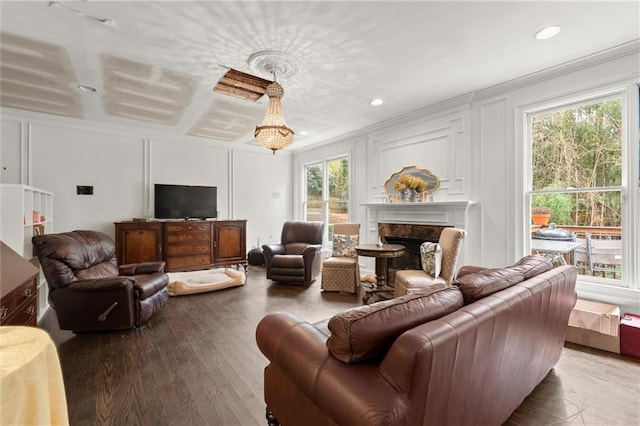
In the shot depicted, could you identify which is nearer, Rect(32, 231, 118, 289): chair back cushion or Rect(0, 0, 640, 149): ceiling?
Rect(0, 0, 640, 149): ceiling

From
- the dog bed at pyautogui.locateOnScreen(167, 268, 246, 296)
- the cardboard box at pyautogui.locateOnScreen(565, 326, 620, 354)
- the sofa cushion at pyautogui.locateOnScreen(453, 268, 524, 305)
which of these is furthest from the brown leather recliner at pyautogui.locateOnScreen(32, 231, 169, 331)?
the cardboard box at pyautogui.locateOnScreen(565, 326, 620, 354)

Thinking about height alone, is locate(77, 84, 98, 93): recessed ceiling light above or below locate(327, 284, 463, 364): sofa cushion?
above

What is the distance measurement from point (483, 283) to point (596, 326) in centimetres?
203

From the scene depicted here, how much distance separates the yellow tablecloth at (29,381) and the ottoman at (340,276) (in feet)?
12.1

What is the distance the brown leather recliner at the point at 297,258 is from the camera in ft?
15.8

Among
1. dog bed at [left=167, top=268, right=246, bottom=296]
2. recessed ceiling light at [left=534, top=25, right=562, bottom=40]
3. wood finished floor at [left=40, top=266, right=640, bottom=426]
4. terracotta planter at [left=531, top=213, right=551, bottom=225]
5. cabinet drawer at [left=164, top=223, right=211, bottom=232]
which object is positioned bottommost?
wood finished floor at [left=40, top=266, right=640, bottom=426]

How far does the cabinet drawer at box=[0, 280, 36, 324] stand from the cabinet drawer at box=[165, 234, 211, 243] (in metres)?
2.80

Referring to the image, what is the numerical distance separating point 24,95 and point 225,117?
2.49 m

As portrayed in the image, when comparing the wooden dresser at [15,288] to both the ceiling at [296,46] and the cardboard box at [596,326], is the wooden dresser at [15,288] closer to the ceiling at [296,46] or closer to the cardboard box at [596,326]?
the ceiling at [296,46]

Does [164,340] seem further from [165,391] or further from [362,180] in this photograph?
[362,180]

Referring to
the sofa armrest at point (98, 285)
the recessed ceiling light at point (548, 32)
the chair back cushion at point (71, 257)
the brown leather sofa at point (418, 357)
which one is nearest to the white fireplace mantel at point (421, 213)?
the recessed ceiling light at point (548, 32)

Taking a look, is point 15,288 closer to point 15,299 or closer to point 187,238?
point 15,299

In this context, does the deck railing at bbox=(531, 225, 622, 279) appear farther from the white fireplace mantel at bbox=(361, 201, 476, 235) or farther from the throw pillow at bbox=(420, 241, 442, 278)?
the throw pillow at bbox=(420, 241, 442, 278)

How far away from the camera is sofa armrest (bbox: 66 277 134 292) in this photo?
2789mm
